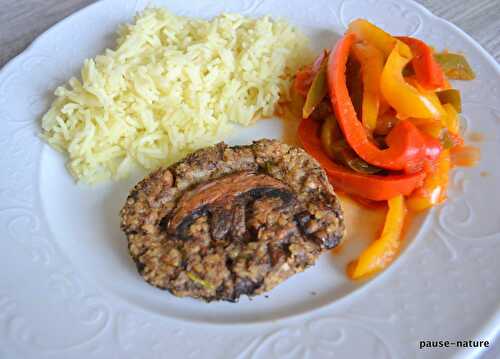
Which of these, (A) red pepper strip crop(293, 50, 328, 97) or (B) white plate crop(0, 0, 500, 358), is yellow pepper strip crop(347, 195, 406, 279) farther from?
(A) red pepper strip crop(293, 50, 328, 97)

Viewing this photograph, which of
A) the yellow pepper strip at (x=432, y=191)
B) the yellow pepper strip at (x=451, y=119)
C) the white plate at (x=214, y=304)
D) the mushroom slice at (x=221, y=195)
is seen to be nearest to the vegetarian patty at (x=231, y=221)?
the mushroom slice at (x=221, y=195)

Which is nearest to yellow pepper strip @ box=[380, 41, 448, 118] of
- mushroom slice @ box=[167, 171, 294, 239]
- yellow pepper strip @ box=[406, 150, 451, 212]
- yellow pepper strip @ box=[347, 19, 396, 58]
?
yellow pepper strip @ box=[347, 19, 396, 58]

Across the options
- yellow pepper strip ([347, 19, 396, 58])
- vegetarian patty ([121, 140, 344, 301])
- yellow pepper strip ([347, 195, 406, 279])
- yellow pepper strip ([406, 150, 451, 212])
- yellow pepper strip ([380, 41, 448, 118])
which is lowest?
yellow pepper strip ([347, 195, 406, 279])

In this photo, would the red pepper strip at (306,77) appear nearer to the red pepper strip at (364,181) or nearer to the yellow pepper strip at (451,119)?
the red pepper strip at (364,181)

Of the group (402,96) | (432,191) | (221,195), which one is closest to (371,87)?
(402,96)

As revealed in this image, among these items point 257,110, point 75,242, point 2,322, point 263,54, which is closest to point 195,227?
point 75,242

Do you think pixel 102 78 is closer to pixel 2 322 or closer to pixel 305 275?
pixel 2 322
